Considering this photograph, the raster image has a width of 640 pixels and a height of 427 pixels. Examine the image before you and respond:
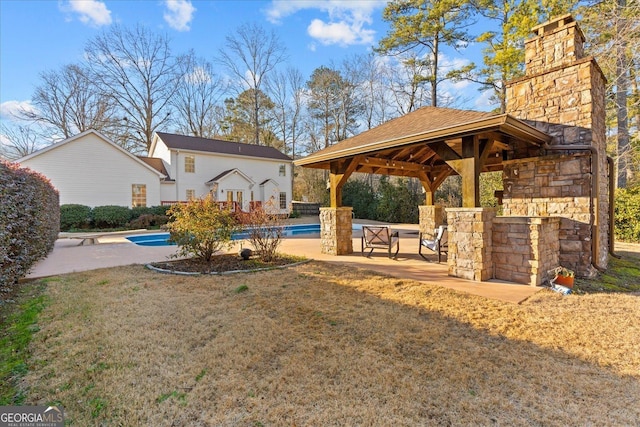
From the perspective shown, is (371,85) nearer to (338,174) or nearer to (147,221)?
(147,221)

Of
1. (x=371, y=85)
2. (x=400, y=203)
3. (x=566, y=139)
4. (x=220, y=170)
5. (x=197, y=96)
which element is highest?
(x=197, y=96)

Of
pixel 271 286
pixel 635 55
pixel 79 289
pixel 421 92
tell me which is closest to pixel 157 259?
pixel 79 289

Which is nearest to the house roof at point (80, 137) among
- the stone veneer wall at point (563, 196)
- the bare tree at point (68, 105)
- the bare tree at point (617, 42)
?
the bare tree at point (68, 105)

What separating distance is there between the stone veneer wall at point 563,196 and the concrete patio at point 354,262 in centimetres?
179

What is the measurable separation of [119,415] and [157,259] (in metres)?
6.76

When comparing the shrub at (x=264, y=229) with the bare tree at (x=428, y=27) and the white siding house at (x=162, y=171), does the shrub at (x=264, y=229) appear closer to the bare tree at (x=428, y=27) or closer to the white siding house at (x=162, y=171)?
the white siding house at (x=162, y=171)

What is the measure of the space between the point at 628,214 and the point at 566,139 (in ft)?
25.5

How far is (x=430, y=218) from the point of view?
10938 mm

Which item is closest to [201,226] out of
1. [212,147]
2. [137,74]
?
[212,147]

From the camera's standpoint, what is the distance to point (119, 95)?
2667 centimetres

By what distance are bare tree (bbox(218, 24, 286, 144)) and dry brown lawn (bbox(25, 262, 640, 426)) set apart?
1072 inches

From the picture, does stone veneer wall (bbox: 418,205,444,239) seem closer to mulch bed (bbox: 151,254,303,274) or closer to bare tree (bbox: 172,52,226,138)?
mulch bed (bbox: 151,254,303,274)

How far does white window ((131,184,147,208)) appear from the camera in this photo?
18.8m

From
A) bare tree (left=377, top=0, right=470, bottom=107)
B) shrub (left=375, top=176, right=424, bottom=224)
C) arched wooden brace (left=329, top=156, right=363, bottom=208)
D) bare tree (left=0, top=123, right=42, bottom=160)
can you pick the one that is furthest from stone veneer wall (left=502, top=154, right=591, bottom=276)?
bare tree (left=0, top=123, right=42, bottom=160)
